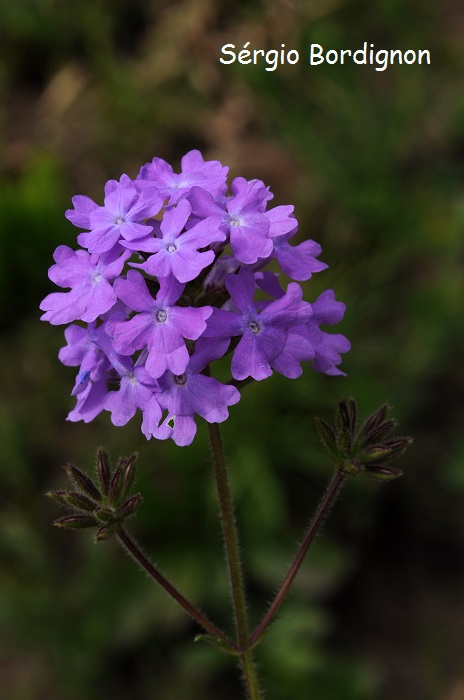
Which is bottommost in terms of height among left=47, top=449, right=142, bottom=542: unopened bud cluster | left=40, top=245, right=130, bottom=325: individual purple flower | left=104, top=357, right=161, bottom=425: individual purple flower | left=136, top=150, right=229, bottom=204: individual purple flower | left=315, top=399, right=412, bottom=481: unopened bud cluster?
left=47, top=449, right=142, bottom=542: unopened bud cluster

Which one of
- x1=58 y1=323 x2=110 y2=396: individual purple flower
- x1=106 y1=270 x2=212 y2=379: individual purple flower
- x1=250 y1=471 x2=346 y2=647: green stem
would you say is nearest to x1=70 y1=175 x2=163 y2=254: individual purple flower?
x1=106 y1=270 x2=212 y2=379: individual purple flower

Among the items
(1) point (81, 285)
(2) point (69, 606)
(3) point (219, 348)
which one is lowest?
(2) point (69, 606)

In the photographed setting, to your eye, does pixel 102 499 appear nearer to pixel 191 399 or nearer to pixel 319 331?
pixel 191 399

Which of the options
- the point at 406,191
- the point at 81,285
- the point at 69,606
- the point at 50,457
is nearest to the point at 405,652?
the point at 69,606

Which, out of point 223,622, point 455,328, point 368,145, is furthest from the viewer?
point 368,145

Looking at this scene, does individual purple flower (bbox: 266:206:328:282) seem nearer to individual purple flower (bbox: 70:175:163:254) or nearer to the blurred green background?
individual purple flower (bbox: 70:175:163:254)

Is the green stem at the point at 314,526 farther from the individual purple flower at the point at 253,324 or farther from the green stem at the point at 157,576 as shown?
the individual purple flower at the point at 253,324

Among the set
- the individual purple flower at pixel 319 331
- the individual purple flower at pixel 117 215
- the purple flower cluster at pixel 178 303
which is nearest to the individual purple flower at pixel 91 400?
the purple flower cluster at pixel 178 303

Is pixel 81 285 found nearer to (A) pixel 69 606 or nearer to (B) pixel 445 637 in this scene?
(A) pixel 69 606
